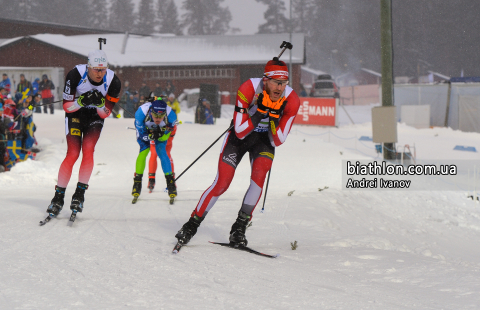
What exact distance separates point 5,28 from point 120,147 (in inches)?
1555

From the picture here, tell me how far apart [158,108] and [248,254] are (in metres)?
4.29

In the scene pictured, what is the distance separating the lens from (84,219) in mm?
6934

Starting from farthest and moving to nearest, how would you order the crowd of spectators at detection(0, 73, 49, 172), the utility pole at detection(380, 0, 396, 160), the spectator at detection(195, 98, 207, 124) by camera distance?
1. the spectator at detection(195, 98, 207, 124)
2. the utility pole at detection(380, 0, 396, 160)
3. the crowd of spectators at detection(0, 73, 49, 172)

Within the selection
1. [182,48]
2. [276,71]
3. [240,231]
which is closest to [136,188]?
[240,231]

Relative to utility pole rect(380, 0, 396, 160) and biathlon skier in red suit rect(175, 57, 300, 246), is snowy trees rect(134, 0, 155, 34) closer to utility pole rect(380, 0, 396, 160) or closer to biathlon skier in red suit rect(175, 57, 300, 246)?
utility pole rect(380, 0, 396, 160)

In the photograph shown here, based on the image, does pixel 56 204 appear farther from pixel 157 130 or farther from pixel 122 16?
pixel 122 16

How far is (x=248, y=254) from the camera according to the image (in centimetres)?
560

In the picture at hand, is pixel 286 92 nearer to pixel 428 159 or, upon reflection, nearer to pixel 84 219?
pixel 84 219

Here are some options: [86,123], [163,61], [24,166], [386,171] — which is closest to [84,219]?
[86,123]

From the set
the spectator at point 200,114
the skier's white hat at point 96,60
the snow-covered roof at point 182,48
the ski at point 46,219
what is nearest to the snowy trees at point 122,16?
the snow-covered roof at point 182,48
